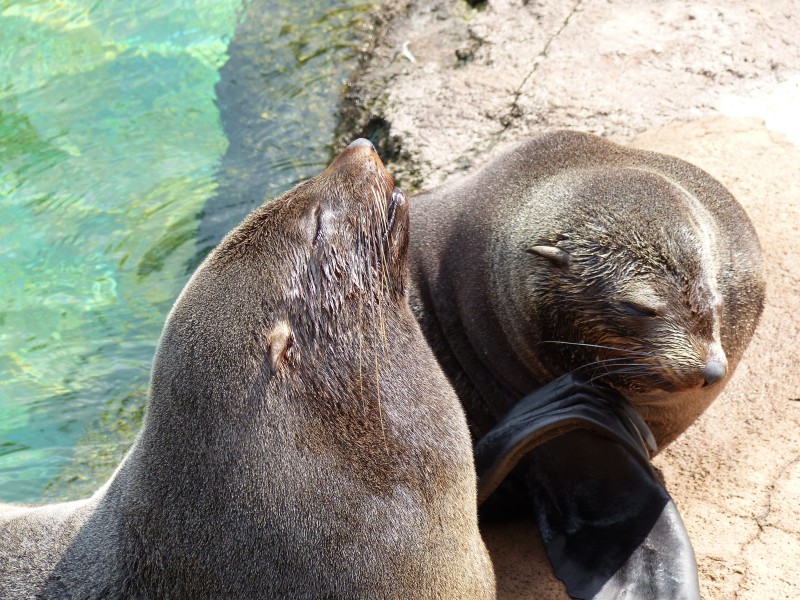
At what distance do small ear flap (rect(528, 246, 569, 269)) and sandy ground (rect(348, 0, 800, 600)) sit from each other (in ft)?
3.75

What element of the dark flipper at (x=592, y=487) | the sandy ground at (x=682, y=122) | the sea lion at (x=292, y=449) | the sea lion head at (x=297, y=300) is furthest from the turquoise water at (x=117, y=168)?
the sea lion head at (x=297, y=300)

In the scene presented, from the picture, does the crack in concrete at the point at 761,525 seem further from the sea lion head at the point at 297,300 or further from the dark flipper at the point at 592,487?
the sea lion head at the point at 297,300

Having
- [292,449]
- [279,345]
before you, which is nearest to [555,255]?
[279,345]

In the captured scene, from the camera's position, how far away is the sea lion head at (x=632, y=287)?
4.18 metres

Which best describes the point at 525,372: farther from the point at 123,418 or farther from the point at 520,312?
the point at 123,418

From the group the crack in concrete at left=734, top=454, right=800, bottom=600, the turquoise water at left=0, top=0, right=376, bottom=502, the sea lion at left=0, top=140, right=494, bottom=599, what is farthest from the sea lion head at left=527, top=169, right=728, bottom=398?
the turquoise water at left=0, top=0, right=376, bottom=502

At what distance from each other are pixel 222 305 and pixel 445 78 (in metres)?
5.06

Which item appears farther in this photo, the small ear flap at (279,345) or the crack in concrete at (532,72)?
the crack in concrete at (532,72)

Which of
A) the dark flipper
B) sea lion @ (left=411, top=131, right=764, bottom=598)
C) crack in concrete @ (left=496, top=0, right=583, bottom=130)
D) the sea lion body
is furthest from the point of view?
crack in concrete @ (left=496, top=0, right=583, bottom=130)

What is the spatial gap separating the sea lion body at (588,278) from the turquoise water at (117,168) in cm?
240

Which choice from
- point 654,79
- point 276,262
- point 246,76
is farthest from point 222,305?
point 246,76

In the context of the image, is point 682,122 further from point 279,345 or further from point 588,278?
point 279,345

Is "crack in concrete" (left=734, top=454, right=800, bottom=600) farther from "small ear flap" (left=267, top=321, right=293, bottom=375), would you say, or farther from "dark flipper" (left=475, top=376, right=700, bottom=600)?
"small ear flap" (left=267, top=321, right=293, bottom=375)

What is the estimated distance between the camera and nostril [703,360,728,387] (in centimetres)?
404
